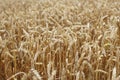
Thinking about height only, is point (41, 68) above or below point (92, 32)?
below

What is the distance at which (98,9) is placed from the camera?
4.11 metres

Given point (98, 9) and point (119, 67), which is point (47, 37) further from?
point (98, 9)

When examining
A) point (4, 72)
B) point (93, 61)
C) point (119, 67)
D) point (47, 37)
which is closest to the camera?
point (119, 67)

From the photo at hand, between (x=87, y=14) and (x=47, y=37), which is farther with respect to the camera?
(x=87, y=14)

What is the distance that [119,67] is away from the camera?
209 cm

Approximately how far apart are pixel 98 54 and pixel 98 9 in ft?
6.56

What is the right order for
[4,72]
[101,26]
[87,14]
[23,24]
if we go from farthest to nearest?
[87,14]
[23,24]
[101,26]
[4,72]

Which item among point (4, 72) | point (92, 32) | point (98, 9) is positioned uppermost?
point (98, 9)

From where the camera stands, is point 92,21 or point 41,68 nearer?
point 41,68

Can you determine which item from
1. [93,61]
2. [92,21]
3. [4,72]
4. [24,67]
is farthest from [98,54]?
[92,21]

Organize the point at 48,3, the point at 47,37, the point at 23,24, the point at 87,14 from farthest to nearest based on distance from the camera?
the point at 48,3 → the point at 87,14 → the point at 23,24 → the point at 47,37

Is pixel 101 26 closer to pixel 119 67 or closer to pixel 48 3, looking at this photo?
pixel 119 67

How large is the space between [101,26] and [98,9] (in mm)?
1081

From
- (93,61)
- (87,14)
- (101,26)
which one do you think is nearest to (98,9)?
(87,14)
